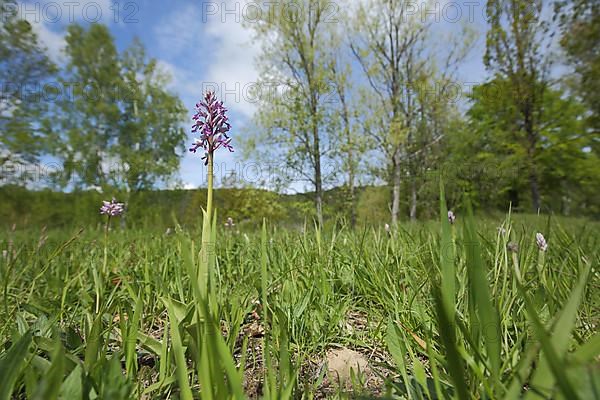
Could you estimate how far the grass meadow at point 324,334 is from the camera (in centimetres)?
47

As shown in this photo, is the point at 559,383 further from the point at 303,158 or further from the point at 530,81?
the point at 530,81

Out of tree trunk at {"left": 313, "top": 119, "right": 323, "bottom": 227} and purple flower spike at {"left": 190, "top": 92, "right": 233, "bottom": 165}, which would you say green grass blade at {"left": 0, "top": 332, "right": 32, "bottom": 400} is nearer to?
purple flower spike at {"left": 190, "top": 92, "right": 233, "bottom": 165}

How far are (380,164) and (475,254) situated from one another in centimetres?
1717

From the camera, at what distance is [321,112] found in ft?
47.5

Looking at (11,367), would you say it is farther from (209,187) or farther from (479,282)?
(479,282)

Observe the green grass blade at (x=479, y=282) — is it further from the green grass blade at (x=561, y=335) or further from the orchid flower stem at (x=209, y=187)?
the orchid flower stem at (x=209, y=187)

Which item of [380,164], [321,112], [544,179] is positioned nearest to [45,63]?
[321,112]

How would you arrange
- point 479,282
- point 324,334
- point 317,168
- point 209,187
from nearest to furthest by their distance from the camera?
point 479,282, point 209,187, point 324,334, point 317,168

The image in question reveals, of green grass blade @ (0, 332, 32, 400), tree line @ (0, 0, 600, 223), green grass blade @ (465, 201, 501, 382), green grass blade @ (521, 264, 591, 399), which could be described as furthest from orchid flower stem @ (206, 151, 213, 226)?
tree line @ (0, 0, 600, 223)

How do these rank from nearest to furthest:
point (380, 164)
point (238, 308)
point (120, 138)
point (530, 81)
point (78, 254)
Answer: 1. point (238, 308)
2. point (78, 254)
3. point (530, 81)
4. point (380, 164)
5. point (120, 138)

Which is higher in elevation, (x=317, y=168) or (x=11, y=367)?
(x=317, y=168)

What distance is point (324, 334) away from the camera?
3.55 ft

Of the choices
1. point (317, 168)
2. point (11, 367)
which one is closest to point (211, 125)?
point (11, 367)

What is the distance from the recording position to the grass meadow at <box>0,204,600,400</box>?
469 mm
